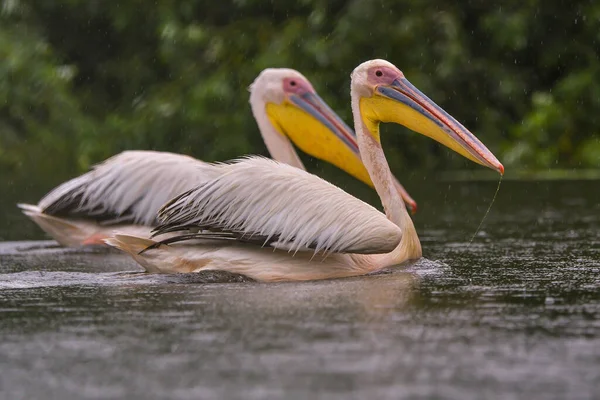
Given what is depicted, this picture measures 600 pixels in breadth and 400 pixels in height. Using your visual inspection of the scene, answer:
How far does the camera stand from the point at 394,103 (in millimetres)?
6484

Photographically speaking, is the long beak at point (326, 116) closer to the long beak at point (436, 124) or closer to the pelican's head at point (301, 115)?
the pelican's head at point (301, 115)

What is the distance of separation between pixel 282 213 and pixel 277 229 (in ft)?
0.24

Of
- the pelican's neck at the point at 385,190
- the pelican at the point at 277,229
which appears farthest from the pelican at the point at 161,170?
the pelican at the point at 277,229

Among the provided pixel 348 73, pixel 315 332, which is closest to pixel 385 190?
pixel 315 332

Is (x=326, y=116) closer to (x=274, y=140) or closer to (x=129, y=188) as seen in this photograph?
(x=274, y=140)

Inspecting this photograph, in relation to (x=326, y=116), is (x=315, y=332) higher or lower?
lower

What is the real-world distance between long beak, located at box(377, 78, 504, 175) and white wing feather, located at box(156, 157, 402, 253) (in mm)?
563

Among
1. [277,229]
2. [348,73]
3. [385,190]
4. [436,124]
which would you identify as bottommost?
[277,229]

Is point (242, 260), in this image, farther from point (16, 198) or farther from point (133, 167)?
point (16, 198)

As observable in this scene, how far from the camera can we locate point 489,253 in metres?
6.94

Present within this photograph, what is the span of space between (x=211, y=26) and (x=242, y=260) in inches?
491

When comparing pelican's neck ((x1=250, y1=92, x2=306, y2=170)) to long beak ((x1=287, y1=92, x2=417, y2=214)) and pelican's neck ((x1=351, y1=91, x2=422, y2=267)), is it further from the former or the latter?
pelican's neck ((x1=351, y1=91, x2=422, y2=267))

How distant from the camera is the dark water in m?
3.56

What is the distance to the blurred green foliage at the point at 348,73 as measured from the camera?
15.7 meters
